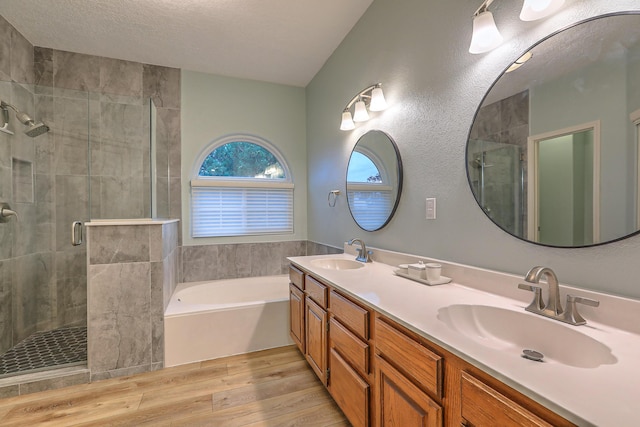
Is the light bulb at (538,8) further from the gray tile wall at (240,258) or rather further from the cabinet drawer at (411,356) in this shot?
the gray tile wall at (240,258)

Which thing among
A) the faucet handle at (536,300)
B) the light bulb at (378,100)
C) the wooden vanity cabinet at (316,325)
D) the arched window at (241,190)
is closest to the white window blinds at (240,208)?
the arched window at (241,190)

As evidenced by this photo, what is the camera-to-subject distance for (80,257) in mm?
2896

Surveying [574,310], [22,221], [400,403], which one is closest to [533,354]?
[574,310]

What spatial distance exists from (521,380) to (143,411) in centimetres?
214

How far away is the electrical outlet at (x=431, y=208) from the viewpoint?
1708 mm

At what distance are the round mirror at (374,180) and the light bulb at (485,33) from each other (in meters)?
0.80

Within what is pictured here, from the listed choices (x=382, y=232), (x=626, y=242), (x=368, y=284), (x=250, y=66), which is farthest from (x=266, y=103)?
(x=626, y=242)

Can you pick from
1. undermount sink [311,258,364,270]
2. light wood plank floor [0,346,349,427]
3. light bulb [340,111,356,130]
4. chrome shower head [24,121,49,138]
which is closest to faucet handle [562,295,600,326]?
light wood plank floor [0,346,349,427]

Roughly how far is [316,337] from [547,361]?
1.29 metres

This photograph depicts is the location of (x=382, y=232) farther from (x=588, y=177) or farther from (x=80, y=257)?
(x=80, y=257)

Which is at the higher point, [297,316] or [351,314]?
[351,314]

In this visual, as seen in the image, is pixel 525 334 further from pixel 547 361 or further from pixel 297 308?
pixel 297 308

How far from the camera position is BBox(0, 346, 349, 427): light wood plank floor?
173 cm

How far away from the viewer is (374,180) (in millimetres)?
2281
